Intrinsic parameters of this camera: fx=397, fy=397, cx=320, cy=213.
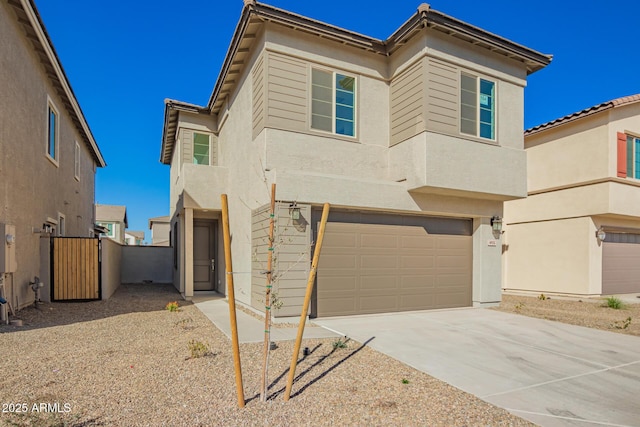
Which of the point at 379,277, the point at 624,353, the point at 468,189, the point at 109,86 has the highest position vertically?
the point at 109,86

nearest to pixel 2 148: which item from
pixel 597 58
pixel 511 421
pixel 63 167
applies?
pixel 63 167

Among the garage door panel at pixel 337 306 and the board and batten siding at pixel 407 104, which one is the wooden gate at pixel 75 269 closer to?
the garage door panel at pixel 337 306

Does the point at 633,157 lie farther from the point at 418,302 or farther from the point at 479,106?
the point at 418,302

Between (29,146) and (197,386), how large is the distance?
339 inches

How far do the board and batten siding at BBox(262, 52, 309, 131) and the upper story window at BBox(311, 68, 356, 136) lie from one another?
281 mm

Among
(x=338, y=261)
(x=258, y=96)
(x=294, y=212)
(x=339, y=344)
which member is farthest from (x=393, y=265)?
(x=258, y=96)

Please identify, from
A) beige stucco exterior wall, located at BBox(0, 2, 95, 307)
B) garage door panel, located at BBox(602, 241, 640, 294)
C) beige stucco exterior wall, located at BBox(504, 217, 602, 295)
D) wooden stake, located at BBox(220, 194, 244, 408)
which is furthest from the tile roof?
beige stucco exterior wall, located at BBox(0, 2, 95, 307)

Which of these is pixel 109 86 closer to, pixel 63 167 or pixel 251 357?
pixel 63 167

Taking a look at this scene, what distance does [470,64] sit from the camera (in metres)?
9.53

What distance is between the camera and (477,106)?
974cm

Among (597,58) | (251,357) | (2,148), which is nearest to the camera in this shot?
(251,357)

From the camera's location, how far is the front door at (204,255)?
13.7 metres

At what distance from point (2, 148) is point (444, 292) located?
10386 millimetres

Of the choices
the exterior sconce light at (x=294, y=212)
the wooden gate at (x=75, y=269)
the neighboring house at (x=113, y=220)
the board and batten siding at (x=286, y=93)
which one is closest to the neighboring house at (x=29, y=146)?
the wooden gate at (x=75, y=269)
